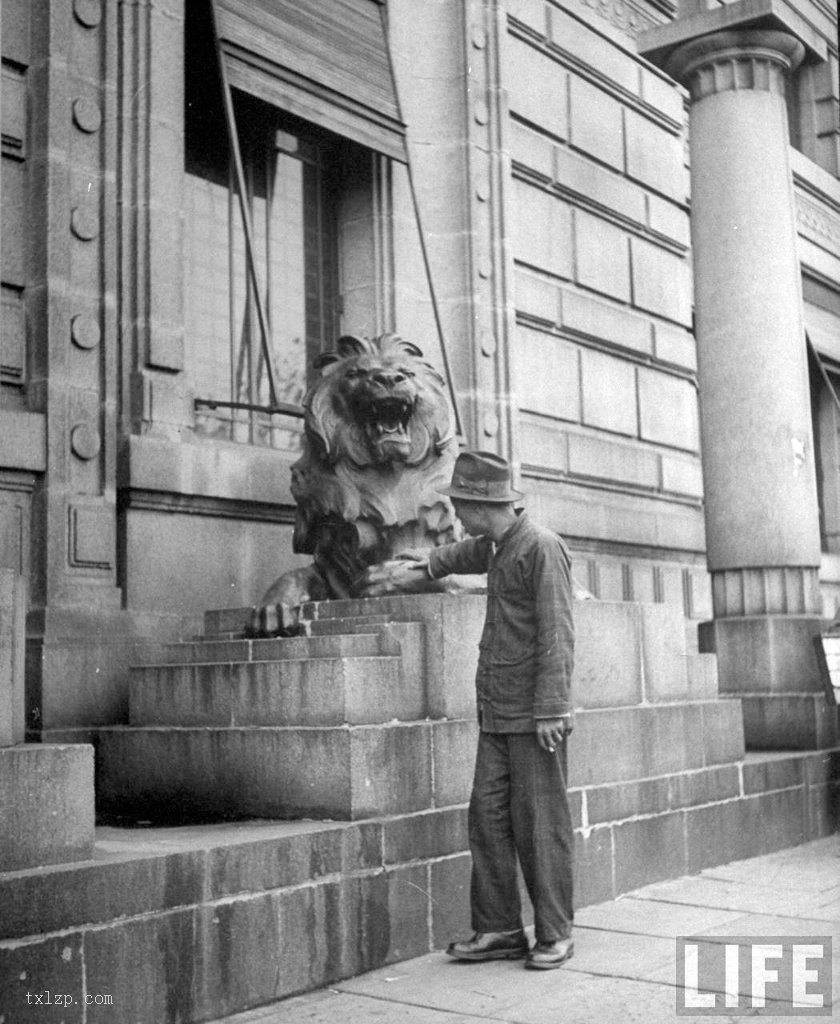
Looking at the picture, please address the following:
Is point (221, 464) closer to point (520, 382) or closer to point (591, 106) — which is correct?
point (520, 382)

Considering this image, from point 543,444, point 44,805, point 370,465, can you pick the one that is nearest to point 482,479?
point 370,465

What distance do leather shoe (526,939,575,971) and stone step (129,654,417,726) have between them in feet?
4.77

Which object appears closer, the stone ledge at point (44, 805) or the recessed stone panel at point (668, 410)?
the stone ledge at point (44, 805)

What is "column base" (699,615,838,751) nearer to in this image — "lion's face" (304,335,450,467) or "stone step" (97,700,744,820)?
"stone step" (97,700,744,820)

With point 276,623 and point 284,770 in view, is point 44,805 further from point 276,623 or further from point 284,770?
point 276,623

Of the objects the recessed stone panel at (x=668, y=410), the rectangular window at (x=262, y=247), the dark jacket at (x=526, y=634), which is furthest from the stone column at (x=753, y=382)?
the dark jacket at (x=526, y=634)

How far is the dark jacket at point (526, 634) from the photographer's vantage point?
6672mm

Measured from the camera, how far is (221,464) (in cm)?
990

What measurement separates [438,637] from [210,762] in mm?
1419

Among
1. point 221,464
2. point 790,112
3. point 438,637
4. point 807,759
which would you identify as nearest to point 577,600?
point 438,637

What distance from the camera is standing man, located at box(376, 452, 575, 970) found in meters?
6.68

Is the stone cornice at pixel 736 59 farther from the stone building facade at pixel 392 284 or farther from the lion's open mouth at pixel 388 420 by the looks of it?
the lion's open mouth at pixel 388 420

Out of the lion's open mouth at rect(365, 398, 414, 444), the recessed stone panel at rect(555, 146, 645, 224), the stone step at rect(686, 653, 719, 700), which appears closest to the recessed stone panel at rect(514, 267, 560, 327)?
the recessed stone panel at rect(555, 146, 645, 224)

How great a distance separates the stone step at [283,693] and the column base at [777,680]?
222 inches
